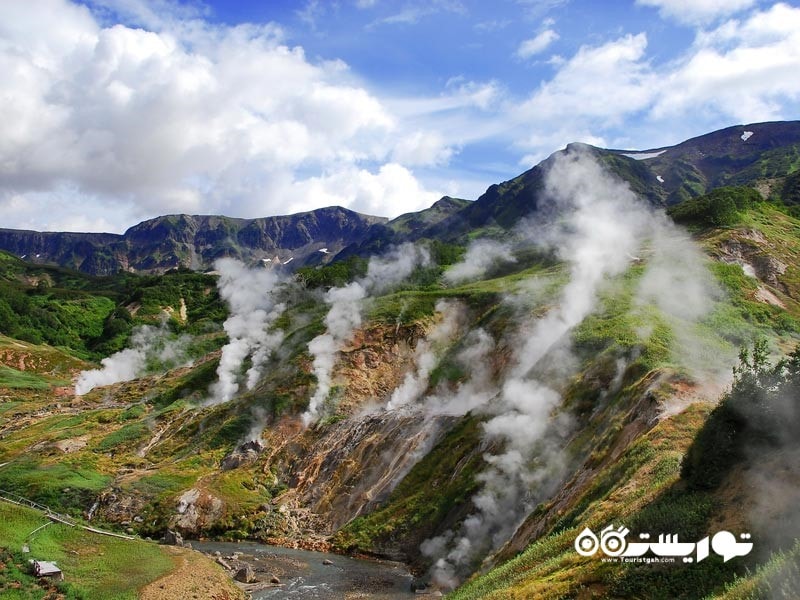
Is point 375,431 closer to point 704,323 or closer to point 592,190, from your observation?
point 704,323

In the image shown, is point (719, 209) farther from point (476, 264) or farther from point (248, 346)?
point (248, 346)

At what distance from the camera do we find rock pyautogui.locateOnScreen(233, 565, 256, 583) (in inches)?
1544

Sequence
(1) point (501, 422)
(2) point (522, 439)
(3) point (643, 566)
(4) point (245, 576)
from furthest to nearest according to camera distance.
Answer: (1) point (501, 422) < (2) point (522, 439) < (4) point (245, 576) < (3) point (643, 566)

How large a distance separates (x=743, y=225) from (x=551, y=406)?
51.2 metres

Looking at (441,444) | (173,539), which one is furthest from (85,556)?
(441,444)

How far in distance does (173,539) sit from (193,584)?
44.3 feet

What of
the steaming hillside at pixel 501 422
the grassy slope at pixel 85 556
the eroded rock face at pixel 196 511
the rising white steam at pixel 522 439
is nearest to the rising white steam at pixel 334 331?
the steaming hillside at pixel 501 422

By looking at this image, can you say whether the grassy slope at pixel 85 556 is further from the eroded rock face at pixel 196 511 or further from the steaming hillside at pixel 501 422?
the steaming hillside at pixel 501 422

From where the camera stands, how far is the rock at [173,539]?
46.5 metres

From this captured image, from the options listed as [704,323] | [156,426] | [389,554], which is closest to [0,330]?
[156,426]

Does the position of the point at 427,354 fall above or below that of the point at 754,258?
below

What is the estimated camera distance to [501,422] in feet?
157

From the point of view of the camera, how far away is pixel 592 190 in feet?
654

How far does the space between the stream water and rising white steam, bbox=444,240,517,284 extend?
76.6m
